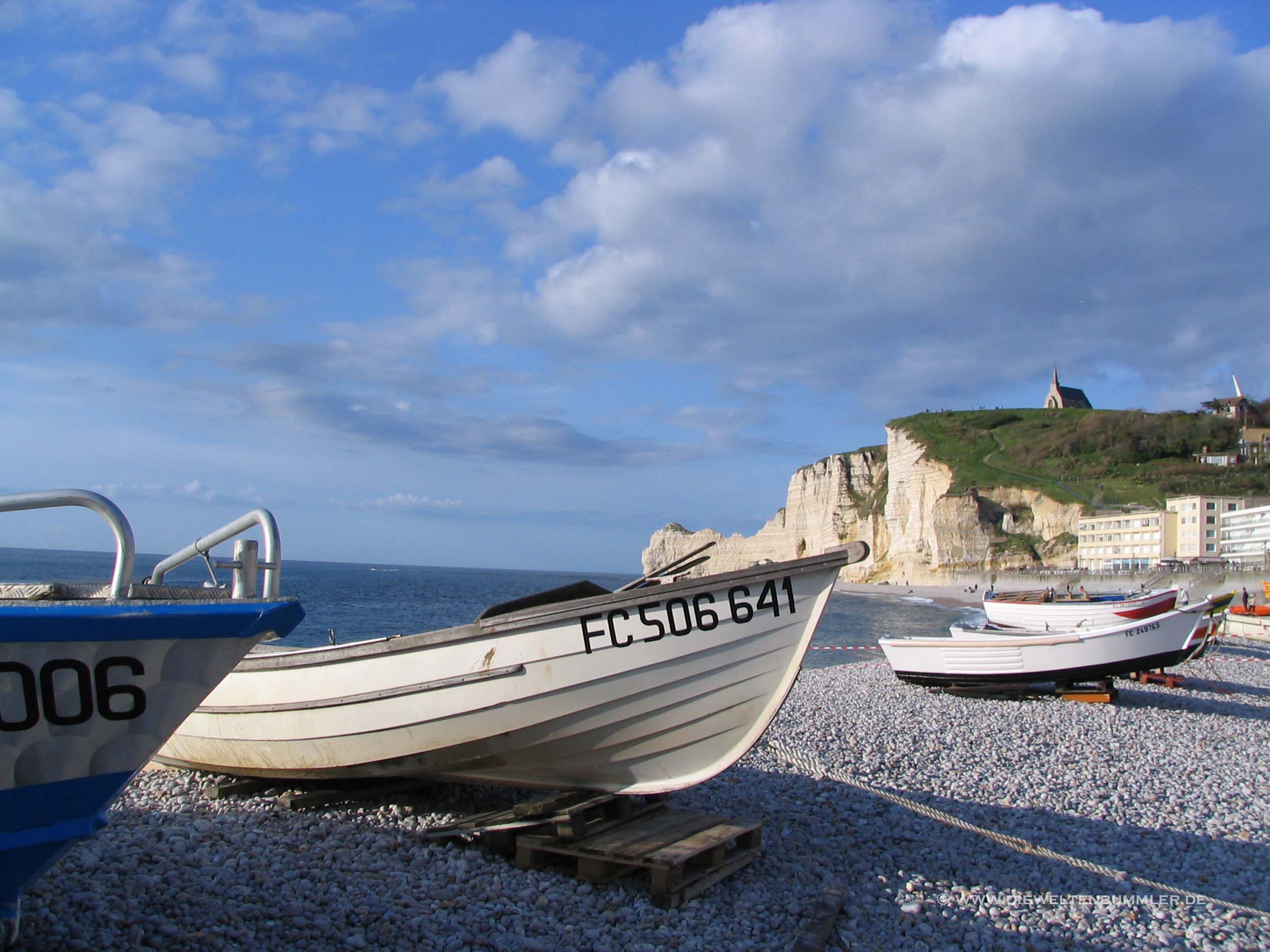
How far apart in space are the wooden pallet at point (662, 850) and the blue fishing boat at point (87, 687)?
2.84 metres

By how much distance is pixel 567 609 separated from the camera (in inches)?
237

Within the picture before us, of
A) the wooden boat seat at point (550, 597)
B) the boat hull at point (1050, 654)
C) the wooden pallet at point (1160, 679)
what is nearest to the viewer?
the wooden boat seat at point (550, 597)

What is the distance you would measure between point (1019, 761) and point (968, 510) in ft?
261

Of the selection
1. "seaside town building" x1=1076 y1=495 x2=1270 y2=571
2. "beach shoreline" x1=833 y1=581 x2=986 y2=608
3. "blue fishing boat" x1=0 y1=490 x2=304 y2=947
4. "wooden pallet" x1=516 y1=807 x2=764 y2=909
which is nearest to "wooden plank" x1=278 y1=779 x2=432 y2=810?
"wooden pallet" x1=516 y1=807 x2=764 y2=909

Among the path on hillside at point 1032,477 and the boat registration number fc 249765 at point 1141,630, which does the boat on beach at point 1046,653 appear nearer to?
the boat registration number fc 249765 at point 1141,630

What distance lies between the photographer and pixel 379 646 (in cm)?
638

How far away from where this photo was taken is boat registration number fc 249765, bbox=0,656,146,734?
11.5ft

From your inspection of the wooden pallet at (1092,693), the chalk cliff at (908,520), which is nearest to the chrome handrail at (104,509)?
the wooden pallet at (1092,693)

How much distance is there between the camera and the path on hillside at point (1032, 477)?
88.9 m

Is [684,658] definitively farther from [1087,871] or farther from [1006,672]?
[1006,672]

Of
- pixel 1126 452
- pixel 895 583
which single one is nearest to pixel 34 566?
pixel 895 583

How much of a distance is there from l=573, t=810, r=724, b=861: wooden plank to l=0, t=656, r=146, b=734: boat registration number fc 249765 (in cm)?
322

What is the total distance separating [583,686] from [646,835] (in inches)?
46.8

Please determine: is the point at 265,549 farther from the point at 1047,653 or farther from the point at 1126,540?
the point at 1126,540
